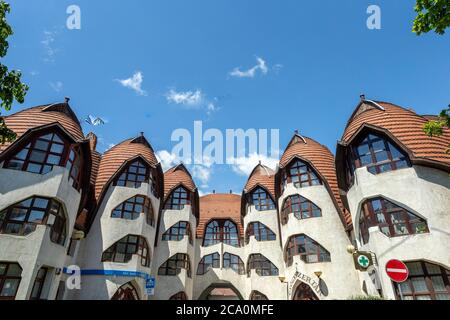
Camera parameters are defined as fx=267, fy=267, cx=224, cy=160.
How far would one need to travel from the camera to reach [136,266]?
19859 millimetres

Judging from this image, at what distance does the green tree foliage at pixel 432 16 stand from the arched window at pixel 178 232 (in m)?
23.7

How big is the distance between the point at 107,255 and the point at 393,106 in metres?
23.3

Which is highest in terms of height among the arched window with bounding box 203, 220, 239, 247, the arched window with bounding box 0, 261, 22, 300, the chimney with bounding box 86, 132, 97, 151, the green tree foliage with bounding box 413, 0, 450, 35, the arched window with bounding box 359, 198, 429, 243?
the chimney with bounding box 86, 132, 97, 151

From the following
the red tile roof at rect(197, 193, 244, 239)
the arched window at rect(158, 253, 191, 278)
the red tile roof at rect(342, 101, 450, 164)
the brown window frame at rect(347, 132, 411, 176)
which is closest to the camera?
the red tile roof at rect(342, 101, 450, 164)

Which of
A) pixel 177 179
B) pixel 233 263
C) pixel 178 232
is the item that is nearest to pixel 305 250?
pixel 233 263

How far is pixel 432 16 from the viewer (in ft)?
27.3

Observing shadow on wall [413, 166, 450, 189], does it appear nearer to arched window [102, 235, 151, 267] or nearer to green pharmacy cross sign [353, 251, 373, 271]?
green pharmacy cross sign [353, 251, 373, 271]

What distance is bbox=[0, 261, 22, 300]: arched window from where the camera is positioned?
12617 millimetres

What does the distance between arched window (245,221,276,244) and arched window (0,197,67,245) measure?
17120 millimetres

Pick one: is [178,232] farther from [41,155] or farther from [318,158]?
[318,158]

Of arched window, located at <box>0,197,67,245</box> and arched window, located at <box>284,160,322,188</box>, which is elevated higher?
arched window, located at <box>284,160,322,188</box>

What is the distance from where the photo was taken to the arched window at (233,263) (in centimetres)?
2850

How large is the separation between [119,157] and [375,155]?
807 inches

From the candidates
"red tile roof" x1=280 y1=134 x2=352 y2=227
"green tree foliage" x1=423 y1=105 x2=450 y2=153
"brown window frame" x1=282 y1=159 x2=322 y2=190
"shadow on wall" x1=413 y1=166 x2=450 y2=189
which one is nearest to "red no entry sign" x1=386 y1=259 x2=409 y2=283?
"green tree foliage" x1=423 y1=105 x2=450 y2=153
